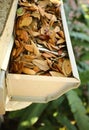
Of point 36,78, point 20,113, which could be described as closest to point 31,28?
point 36,78

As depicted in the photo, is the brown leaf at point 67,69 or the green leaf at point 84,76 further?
the green leaf at point 84,76

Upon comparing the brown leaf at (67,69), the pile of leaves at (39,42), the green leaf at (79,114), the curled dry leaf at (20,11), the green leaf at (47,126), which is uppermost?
the curled dry leaf at (20,11)

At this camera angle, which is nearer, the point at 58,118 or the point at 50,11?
the point at 50,11

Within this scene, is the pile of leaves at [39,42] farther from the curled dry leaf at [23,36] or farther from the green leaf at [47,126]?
the green leaf at [47,126]

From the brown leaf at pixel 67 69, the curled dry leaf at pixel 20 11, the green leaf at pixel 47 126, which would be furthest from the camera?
the green leaf at pixel 47 126

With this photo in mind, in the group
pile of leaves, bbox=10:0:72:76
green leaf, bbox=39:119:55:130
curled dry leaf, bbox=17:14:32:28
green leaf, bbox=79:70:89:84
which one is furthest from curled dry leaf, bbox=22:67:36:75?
green leaf, bbox=39:119:55:130

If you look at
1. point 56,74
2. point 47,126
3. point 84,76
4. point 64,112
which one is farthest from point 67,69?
point 64,112

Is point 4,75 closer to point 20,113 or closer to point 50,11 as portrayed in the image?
point 50,11

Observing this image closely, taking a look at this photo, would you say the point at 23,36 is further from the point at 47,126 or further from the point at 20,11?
the point at 47,126

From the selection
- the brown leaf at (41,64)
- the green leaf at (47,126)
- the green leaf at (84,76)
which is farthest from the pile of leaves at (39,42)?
the green leaf at (47,126)
